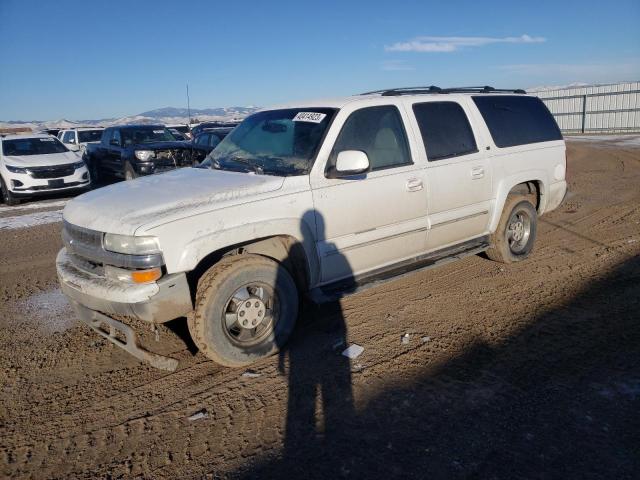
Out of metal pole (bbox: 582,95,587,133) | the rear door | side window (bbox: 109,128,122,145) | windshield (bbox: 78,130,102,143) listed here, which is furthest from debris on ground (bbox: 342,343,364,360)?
metal pole (bbox: 582,95,587,133)

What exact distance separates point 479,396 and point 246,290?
71.1 inches

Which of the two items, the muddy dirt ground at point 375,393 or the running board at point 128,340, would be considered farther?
the running board at point 128,340

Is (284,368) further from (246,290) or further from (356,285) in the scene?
(356,285)

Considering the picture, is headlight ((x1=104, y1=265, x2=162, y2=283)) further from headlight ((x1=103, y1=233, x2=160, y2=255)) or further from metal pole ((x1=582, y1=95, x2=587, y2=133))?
metal pole ((x1=582, y1=95, x2=587, y2=133))

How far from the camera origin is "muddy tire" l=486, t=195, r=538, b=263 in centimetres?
575

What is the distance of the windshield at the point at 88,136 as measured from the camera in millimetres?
20061

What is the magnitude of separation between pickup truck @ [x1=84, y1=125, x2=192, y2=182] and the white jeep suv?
113 centimetres

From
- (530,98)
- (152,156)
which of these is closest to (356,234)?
(530,98)

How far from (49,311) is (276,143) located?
301 cm

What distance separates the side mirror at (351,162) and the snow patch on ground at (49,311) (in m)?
3.07

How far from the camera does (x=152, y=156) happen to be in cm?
1341

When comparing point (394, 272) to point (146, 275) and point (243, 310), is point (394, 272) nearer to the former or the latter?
Answer: point (243, 310)

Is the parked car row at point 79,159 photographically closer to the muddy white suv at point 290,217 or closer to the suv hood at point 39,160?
the suv hood at point 39,160

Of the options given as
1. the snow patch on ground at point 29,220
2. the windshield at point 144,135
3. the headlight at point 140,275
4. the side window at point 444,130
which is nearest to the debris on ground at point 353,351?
A: the headlight at point 140,275
